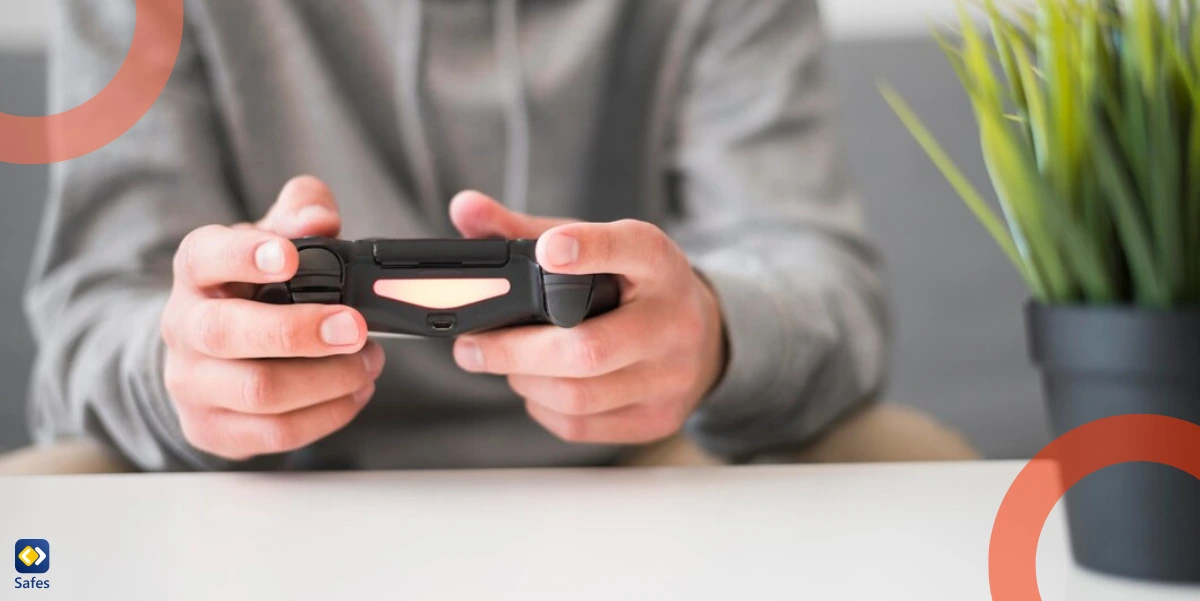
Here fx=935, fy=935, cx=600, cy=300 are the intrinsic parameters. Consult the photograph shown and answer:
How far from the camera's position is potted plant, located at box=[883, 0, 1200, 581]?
26 cm

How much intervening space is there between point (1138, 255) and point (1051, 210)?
26mm

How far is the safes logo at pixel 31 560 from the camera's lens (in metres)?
0.29

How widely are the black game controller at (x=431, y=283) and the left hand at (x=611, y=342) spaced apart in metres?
0.02

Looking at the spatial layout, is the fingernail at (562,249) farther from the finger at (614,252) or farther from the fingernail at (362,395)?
the fingernail at (362,395)

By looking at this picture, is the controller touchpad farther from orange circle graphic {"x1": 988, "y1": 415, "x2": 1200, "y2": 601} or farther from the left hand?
orange circle graphic {"x1": 988, "y1": 415, "x2": 1200, "y2": 601}

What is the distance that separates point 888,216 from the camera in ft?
3.83

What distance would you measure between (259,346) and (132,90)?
39 cm

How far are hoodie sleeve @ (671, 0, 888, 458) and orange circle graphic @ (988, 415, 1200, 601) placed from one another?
0.65 feet

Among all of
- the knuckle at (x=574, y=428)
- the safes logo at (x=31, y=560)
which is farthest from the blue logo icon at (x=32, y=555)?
the knuckle at (x=574, y=428)

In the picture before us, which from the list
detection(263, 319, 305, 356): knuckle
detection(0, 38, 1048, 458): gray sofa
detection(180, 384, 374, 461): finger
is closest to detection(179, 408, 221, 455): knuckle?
detection(180, 384, 374, 461): finger

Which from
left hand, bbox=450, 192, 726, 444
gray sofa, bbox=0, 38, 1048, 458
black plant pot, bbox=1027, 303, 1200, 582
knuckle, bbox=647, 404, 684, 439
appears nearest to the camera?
black plant pot, bbox=1027, 303, 1200, 582

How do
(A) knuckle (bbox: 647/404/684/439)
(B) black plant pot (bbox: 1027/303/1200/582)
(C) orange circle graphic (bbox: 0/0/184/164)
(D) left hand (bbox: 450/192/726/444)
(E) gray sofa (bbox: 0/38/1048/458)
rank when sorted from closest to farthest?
(B) black plant pot (bbox: 1027/303/1200/582)
(D) left hand (bbox: 450/192/726/444)
(A) knuckle (bbox: 647/404/684/439)
(C) orange circle graphic (bbox: 0/0/184/164)
(E) gray sofa (bbox: 0/38/1048/458)

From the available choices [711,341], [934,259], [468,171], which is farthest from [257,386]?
[934,259]

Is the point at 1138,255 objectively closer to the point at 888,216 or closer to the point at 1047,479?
the point at 1047,479
